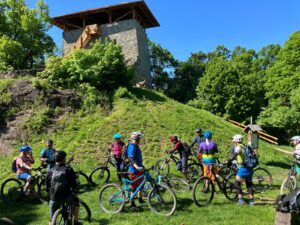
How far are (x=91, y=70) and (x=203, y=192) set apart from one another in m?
14.0

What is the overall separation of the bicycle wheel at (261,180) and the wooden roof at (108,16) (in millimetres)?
20979

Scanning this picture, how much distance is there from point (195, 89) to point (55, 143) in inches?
1004

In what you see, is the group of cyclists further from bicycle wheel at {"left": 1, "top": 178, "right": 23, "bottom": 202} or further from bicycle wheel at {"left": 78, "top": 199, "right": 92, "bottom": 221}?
bicycle wheel at {"left": 78, "top": 199, "right": 92, "bottom": 221}

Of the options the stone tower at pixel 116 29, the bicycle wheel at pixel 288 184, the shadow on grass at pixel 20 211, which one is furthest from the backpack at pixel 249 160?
the stone tower at pixel 116 29

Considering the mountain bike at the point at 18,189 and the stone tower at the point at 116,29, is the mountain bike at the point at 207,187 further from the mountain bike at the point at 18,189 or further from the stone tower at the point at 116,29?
the stone tower at the point at 116,29

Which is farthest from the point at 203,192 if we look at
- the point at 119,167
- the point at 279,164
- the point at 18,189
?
the point at 279,164

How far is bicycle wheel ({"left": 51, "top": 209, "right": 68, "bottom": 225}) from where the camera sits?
21.9 ft

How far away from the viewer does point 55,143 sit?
1783cm

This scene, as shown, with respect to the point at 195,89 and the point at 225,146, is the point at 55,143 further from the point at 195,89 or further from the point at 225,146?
the point at 195,89

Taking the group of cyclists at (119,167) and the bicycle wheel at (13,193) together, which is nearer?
the group of cyclists at (119,167)

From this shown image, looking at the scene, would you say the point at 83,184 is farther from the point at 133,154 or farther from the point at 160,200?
the point at 160,200

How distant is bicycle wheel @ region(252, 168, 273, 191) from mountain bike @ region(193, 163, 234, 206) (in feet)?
7.04

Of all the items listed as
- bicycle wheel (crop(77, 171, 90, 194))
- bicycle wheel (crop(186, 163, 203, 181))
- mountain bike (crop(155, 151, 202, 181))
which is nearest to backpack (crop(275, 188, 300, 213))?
mountain bike (crop(155, 151, 202, 181))

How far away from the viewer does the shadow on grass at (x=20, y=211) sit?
8.75 m
